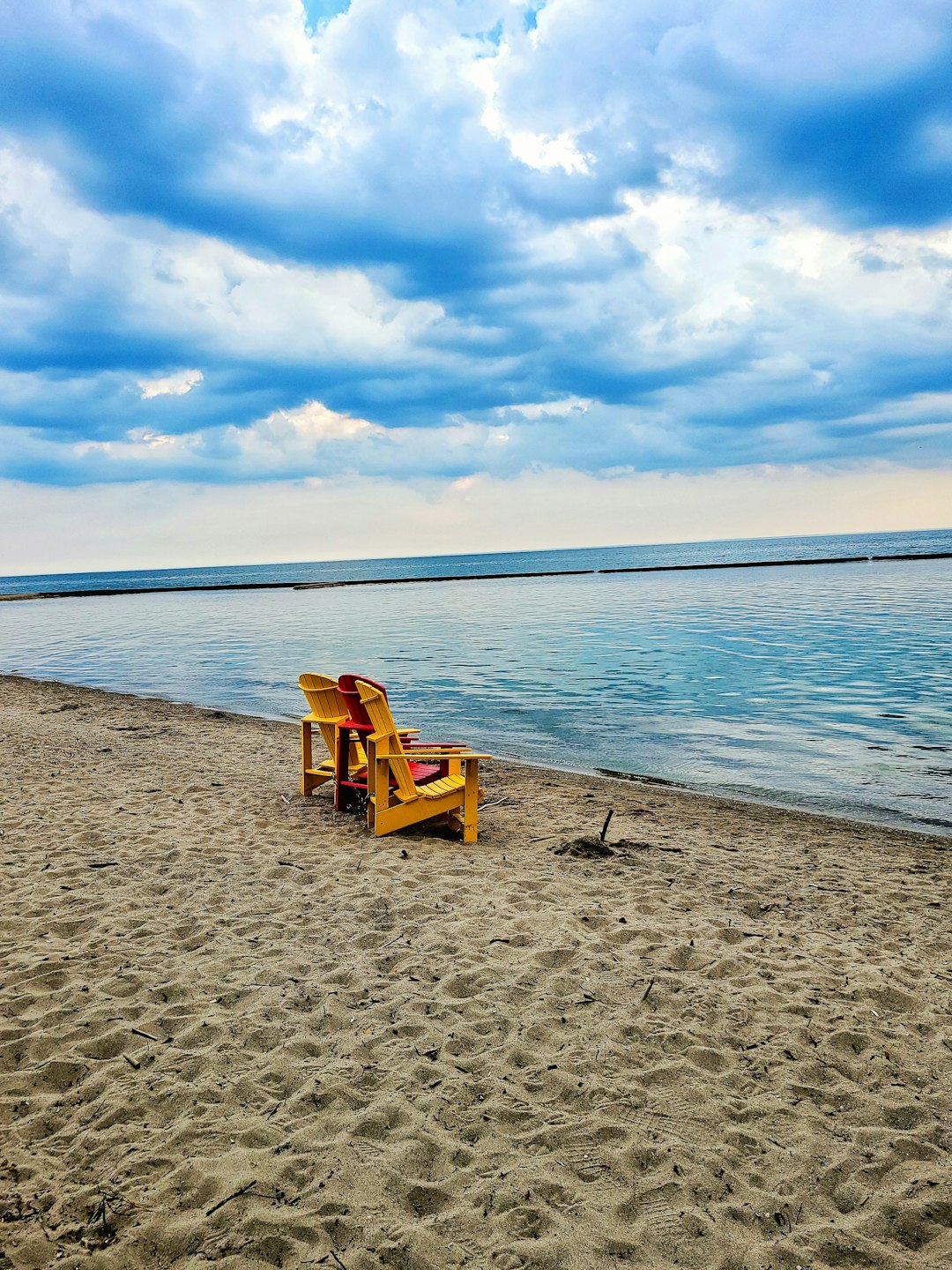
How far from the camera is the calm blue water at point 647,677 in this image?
10781 mm

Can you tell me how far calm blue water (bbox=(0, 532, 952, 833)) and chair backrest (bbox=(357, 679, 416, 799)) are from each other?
4418mm

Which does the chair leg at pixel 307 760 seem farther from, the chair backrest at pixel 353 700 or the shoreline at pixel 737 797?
the shoreline at pixel 737 797

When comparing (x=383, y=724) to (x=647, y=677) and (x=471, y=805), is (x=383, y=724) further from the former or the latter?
(x=647, y=677)

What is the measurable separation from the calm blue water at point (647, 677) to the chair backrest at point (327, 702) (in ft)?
13.7

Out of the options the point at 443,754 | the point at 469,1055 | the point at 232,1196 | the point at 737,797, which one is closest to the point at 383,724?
the point at 443,754

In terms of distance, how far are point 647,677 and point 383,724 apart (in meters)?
12.5

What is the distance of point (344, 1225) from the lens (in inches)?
113

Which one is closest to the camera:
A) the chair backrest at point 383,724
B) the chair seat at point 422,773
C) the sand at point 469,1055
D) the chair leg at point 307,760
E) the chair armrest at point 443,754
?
the sand at point 469,1055

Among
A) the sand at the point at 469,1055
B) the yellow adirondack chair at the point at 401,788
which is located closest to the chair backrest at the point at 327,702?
the yellow adirondack chair at the point at 401,788

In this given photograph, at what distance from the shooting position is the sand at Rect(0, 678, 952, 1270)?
9.39ft

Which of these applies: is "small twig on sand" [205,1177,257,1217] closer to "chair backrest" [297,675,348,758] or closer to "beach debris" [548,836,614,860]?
"beach debris" [548,836,614,860]

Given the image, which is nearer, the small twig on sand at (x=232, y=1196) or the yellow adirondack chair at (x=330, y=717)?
the small twig on sand at (x=232, y=1196)

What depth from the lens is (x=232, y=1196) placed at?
9.72 feet

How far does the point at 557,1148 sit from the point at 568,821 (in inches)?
189
